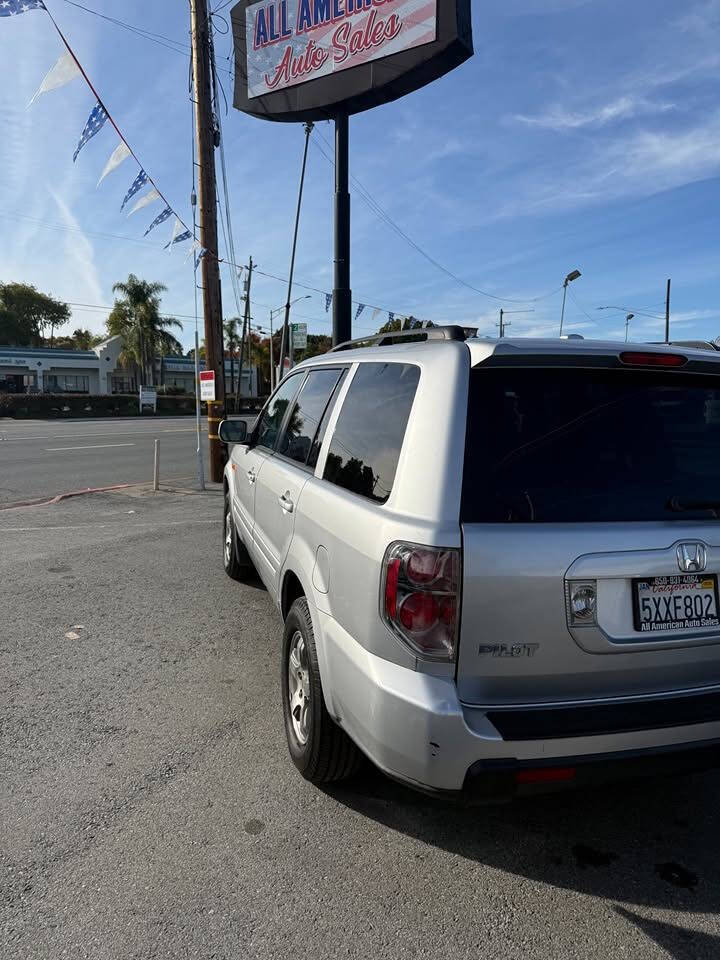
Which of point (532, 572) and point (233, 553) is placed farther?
→ point (233, 553)

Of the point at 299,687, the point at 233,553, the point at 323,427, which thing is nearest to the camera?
the point at 299,687

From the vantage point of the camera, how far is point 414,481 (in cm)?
218

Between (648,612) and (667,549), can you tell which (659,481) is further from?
(648,612)

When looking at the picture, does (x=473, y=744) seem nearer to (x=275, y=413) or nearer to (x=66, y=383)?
(x=275, y=413)

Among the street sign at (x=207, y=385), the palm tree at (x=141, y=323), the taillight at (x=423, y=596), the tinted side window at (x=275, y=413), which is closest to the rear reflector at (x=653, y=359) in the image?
the taillight at (x=423, y=596)

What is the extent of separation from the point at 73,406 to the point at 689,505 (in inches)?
1693

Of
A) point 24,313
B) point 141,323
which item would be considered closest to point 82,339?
point 24,313

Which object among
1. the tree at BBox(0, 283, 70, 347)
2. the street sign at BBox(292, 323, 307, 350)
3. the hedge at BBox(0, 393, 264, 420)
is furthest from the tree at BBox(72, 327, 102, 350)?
the street sign at BBox(292, 323, 307, 350)

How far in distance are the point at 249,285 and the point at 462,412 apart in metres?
48.2

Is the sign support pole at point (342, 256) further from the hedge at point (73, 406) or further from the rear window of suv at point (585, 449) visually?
the hedge at point (73, 406)

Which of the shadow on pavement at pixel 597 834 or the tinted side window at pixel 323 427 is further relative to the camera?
the tinted side window at pixel 323 427

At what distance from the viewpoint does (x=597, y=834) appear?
257cm

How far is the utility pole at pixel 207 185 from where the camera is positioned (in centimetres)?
1090

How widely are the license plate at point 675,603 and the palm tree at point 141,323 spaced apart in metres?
61.3
